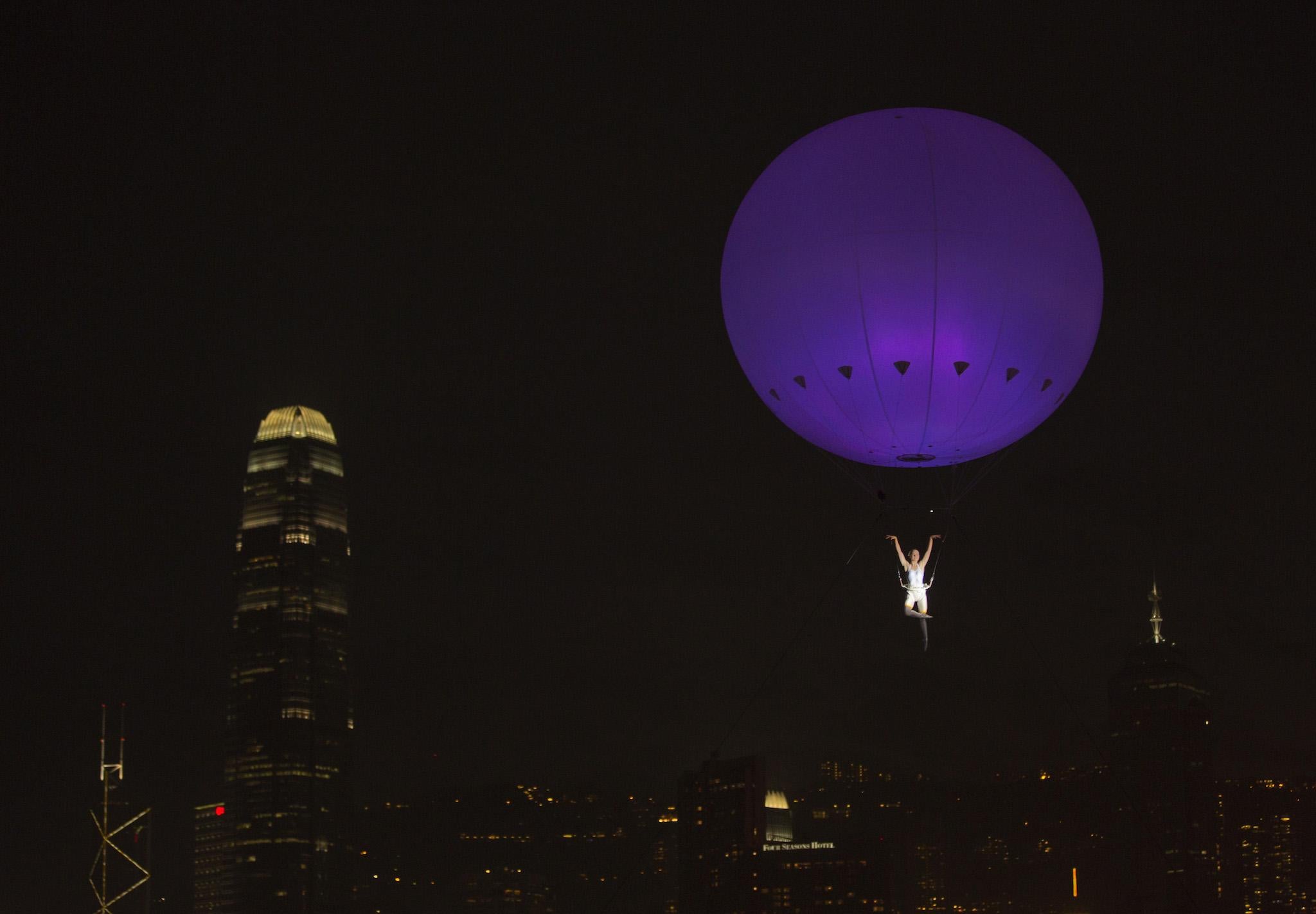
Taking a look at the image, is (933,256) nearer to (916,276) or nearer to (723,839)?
(916,276)

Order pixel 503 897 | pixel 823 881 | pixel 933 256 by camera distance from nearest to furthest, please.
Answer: pixel 933 256, pixel 823 881, pixel 503 897

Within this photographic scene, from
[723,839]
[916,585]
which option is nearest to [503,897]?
[723,839]

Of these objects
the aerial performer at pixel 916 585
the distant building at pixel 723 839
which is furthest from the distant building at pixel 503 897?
the aerial performer at pixel 916 585

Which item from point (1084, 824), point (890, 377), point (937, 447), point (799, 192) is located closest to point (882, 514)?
point (937, 447)

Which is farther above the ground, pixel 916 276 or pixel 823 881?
pixel 916 276

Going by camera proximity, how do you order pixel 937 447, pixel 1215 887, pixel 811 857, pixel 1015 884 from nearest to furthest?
pixel 937 447, pixel 811 857, pixel 1015 884, pixel 1215 887

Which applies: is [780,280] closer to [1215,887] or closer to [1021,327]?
[1021,327]
